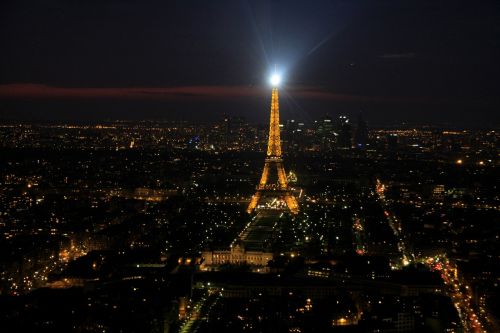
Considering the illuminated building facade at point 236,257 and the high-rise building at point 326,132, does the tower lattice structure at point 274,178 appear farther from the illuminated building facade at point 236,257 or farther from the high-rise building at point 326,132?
the high-rise building at point 326,132

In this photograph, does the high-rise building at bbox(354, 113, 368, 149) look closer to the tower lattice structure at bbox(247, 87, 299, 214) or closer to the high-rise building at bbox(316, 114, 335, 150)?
the high-rise building at bbox(316, 114, 335, 150)

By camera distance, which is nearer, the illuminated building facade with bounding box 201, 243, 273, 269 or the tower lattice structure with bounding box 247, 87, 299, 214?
the illuminated building facade with bounding box 201, 243, 273, 269

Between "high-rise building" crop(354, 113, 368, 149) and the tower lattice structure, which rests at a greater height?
"high-rise building" crop(354, 113, 368, 149)

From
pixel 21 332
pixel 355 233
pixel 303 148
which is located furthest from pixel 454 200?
pixel 303 148

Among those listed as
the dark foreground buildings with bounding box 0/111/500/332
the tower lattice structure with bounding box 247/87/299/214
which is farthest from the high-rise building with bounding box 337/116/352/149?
the tower lattice structure with bounding box 247/87/299/214

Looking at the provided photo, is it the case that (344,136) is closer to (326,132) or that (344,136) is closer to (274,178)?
(326,132)

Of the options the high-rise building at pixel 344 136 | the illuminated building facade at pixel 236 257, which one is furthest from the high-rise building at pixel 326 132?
the illuminated building facade at pixel 236 257

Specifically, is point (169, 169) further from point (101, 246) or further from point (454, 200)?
point (101, 246)

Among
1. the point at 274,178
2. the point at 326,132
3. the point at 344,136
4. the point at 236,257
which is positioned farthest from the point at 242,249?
the point at 326,132

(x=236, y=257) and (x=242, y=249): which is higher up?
(x=242, y=249)

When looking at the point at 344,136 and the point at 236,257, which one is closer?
the point at 236,257

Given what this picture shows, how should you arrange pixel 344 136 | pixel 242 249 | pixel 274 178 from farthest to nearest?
1. pixel 344 136
2. pixel 274 178
3. pixel 242 249
